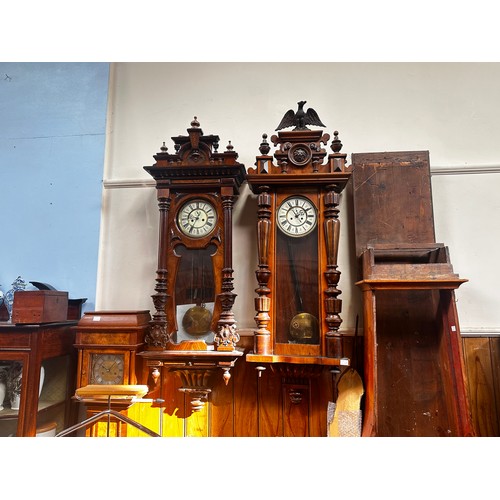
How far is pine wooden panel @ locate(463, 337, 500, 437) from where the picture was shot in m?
1.49

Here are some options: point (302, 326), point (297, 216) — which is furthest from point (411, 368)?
point (297, 216)

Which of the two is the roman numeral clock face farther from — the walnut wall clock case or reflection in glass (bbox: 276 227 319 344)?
the walnut wall clock case

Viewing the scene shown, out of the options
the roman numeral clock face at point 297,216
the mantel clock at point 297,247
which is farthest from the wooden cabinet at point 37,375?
the roman numeral clock face at point 297,216

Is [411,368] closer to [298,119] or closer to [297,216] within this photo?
[297,216]

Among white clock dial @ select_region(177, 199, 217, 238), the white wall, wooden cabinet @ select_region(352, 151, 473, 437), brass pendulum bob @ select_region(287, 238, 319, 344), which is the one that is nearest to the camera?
wooden cabinet @ select_region(352, 151, 473, 437)

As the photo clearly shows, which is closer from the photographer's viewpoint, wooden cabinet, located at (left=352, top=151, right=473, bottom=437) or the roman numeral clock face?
wooden cabinet, located at (left=352, top=151, right=473, bottom=437)

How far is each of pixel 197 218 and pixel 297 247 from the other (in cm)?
46

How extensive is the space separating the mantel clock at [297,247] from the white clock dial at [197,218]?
221 mm

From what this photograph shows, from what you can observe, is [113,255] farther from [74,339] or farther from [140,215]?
[74,339]

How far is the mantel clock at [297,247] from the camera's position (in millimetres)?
1386

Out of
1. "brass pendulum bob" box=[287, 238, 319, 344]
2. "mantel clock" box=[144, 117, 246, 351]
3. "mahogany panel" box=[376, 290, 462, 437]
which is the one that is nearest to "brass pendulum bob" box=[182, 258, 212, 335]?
"mantel clock" box=[144, 117, 246, 351]

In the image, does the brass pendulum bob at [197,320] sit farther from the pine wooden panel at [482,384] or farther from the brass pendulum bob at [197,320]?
the pine wooden panel at [482,384]

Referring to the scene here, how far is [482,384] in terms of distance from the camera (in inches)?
59.6

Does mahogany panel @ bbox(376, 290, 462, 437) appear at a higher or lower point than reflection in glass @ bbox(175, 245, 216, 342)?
lower
